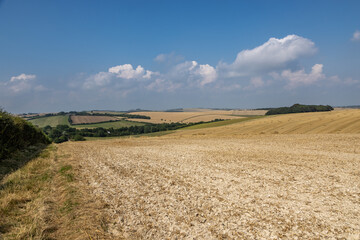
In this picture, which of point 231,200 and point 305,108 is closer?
point 231,200

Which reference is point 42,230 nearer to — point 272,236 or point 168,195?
point 168,195

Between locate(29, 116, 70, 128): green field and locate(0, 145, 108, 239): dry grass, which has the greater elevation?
locate(29, 116, 70, 128): green field

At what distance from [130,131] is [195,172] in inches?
3467

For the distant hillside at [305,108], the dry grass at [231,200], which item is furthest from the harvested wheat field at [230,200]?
the distant hillside at [305,108]

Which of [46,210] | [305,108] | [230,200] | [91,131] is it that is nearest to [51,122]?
[91,131]

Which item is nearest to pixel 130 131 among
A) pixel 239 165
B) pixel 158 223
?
pixel 239 165

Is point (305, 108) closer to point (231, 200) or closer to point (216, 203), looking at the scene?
point (231, 200)

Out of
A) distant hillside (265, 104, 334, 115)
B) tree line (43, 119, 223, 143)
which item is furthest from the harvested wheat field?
distant hillside (265, 104, 334, 115)

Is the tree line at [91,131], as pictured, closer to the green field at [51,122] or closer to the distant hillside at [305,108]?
the green field at [51,122]

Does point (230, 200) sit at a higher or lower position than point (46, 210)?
lower

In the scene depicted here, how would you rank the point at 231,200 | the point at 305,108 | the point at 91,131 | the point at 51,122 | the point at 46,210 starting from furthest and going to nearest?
1. the point at 51,122
2. the point at 305,108
3. the point at 91,131
4. the point at 231,200
5. the point at 46,210

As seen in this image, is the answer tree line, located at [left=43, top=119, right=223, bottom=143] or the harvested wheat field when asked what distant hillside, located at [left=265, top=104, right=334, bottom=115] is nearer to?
tree line, located at [left=43, top=119, right=223, bottom=143]

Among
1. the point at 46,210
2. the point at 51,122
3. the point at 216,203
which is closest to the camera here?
the point at 46,210

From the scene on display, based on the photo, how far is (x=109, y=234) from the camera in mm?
6340
